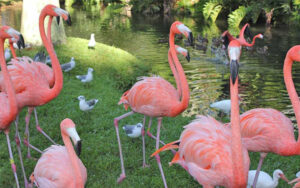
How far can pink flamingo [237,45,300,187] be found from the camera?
352 centimetres

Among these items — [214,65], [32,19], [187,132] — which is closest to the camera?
[187,132]

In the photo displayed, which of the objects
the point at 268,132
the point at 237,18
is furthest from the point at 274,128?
the point at 237,18

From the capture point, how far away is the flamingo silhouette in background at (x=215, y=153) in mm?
2734

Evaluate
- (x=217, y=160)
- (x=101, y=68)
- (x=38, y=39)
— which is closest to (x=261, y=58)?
(x=101, y=68)

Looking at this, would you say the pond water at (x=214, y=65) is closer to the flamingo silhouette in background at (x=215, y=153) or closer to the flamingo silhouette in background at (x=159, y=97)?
the flamingo silhouette in background at (x=159, y=97)

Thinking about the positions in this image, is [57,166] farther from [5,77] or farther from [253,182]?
[253,182]

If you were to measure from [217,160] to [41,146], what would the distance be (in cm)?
284

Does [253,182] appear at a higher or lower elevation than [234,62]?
lower

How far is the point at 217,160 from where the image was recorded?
2998 millimetres

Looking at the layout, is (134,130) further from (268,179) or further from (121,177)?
(268,179)

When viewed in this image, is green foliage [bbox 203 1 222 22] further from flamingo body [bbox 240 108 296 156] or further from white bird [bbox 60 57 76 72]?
flamingo body [bbox 240 108 296 156]

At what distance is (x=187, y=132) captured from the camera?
3.41 metres

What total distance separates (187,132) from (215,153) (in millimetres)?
449

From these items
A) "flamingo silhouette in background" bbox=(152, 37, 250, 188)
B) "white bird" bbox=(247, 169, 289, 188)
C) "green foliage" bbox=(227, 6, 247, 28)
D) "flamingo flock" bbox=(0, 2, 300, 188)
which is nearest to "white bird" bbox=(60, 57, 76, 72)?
"flamingo flock" bbox=(0, 2, 300, 188)
